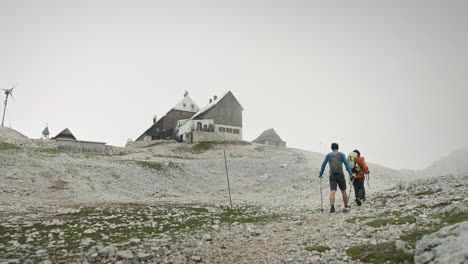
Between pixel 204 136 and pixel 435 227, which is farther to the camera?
pixel 204 136

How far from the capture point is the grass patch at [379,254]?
18.4ft

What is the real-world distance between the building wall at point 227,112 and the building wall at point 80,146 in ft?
93.8

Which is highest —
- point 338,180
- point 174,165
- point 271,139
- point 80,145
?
point 271,139

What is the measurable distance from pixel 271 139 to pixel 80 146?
50404 mm

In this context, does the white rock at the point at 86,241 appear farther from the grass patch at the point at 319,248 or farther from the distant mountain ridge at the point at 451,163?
the distant mountain ridge at the point at 451,163

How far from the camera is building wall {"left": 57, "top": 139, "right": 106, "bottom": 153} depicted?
40.1 m

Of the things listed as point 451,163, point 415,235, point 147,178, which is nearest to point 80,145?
point 147,178

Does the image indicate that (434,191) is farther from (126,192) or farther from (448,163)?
(448,163)

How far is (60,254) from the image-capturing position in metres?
7.19

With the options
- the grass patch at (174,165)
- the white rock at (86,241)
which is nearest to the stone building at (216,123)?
the grass patch at (174,165)

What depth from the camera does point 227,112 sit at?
68.9 metres

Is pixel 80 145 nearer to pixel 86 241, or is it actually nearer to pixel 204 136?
pixel 204 136

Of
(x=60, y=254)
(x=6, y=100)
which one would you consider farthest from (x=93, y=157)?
(x=6, y=100)

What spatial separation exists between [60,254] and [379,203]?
510 inches
